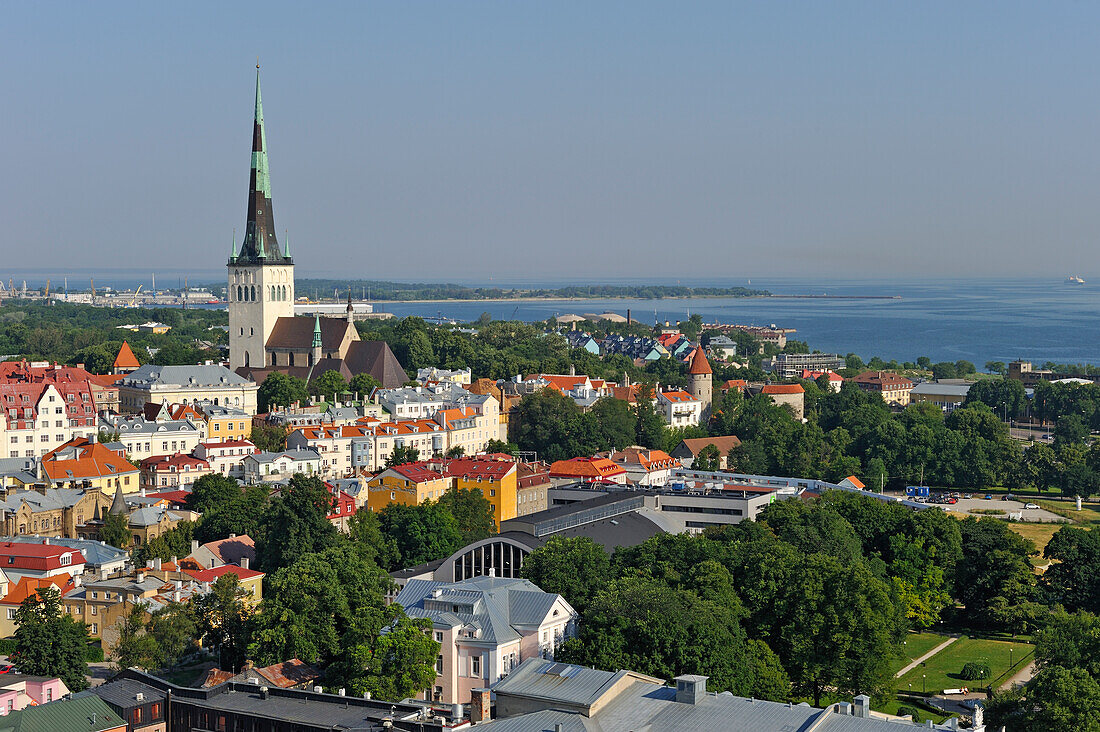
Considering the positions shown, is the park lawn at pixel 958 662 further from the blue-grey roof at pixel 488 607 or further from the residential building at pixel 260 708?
the residential building at pixel 260 708

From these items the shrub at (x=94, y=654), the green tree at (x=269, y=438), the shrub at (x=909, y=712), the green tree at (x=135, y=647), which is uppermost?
the green tree at (x=269, y=438)

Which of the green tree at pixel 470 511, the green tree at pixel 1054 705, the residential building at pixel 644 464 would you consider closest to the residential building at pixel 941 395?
the residential building at pixel 644 464

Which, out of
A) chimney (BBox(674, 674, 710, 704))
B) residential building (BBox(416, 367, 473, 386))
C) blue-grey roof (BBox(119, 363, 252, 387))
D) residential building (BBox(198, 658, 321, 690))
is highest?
blue-grey roof (BBox(119, 363, 252, 387))

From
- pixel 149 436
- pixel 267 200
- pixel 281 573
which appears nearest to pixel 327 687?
pixel 281 573

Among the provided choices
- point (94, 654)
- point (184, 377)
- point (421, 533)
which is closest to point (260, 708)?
point (94, 654)

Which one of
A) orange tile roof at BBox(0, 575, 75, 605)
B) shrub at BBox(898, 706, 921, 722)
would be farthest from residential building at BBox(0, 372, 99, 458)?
shrub at BBox(898, 706, 921, 722)

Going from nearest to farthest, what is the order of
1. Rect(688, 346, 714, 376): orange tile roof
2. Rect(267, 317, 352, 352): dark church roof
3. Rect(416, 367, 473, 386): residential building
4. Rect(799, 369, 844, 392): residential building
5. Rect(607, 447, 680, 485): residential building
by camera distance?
1. Rect(607, 447, 680, 485): residential building
2. Rect(267, 317, 352, 352): dark church roof
3. Rect(416, 367, 473, 386): residential building
4. Rect(688, 346, 714, 376): orange tile roof
5. Rect(799, 369, 844, 392): residential building

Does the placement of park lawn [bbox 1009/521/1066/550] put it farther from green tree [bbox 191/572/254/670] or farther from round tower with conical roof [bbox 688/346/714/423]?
green tree [bbox 191/572/254/670]
